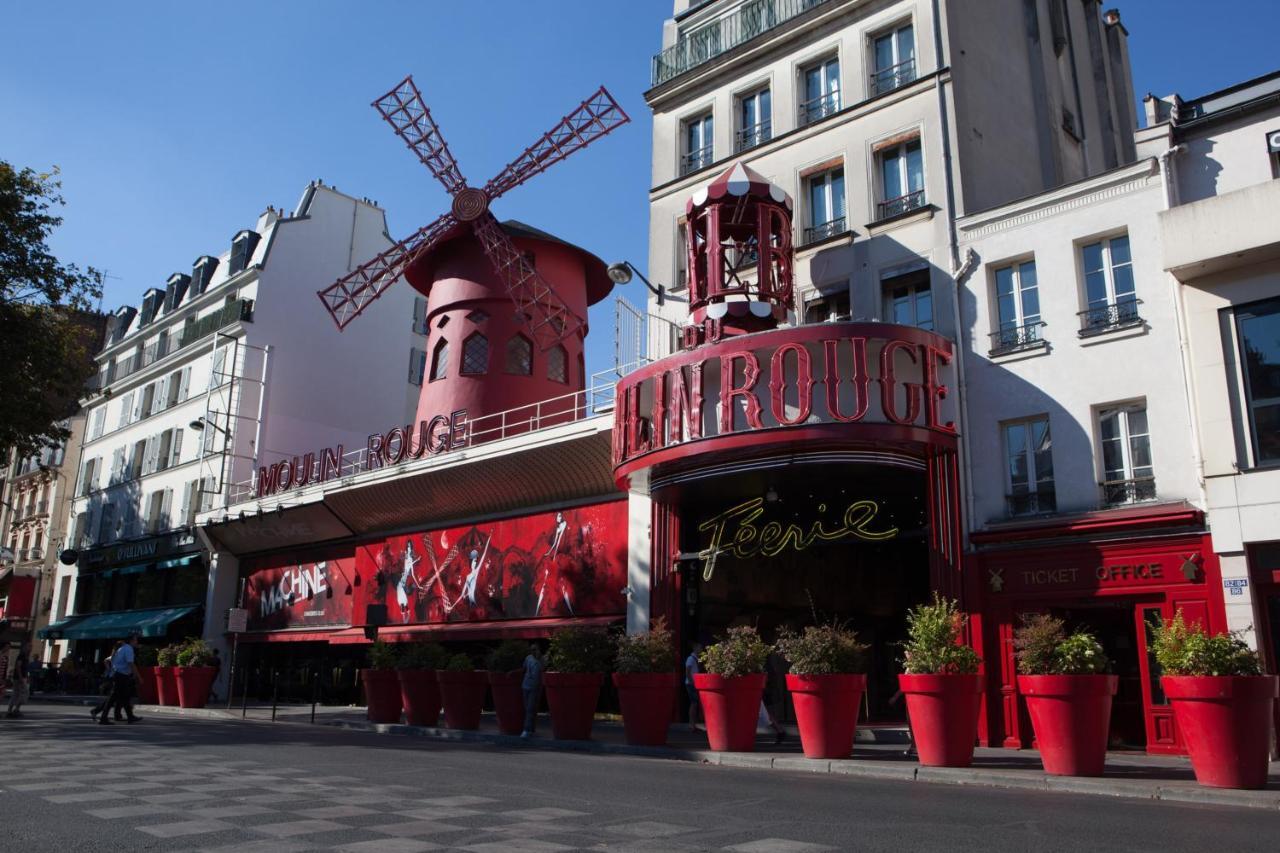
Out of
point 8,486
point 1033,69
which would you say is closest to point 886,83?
point 1033,69

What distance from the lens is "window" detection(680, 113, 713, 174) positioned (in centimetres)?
1919

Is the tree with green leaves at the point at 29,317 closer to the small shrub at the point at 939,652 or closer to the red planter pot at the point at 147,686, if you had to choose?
the red planter pot at the point at 147,686

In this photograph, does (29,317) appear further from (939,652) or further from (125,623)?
(939,652)

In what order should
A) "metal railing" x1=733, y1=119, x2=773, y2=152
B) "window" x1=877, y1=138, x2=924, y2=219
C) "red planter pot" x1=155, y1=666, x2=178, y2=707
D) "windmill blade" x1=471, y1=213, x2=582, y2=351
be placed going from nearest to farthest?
"window" x1=877, y1=138, x2=924, y2=219, "metal railing" x1=733, y1=119, x2=773, y2=152, "red planter pot" x1=155, y1=666, x2=178, y2=707, "windmill blade" x1=471, y1=213, x2=582, y2=351

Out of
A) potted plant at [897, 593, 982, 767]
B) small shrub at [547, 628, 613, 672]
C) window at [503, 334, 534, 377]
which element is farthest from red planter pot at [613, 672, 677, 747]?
window at [503, 334, 534, 377]

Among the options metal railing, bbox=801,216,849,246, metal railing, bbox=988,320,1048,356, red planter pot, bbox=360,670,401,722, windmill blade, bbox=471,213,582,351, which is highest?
windmill blade, bbox=471,213,582,351

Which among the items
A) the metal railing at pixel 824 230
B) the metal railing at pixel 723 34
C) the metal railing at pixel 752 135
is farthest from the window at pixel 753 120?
the metal railing at pixel 824 230

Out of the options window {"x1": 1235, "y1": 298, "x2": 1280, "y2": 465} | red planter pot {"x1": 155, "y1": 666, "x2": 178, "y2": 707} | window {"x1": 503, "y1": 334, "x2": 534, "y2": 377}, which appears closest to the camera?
window {"x1": 1235, "y1": 298, "x2": 1280, "y2": 465}

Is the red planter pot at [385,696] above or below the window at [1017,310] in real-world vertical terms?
below

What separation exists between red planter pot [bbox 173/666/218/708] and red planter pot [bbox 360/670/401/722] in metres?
6.47

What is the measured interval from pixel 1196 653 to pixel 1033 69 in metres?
12.9

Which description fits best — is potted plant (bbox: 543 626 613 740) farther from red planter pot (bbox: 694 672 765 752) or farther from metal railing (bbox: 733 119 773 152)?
metal railing (bbox: 733 119 773 152)

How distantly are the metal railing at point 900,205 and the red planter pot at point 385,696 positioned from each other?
10712 mm

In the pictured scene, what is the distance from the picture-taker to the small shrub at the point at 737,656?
1170 cm
